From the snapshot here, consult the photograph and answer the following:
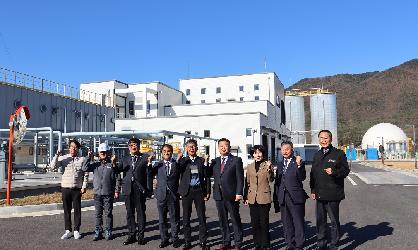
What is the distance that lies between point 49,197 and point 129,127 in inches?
1535

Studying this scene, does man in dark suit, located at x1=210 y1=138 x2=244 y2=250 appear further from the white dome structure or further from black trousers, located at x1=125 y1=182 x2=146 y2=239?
the white dome structure

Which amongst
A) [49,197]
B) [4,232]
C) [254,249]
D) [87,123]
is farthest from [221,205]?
[87,123]

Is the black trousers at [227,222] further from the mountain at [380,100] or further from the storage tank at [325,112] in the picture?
the mountain at [380,100]

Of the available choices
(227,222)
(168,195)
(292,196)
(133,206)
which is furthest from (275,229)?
(133,206)

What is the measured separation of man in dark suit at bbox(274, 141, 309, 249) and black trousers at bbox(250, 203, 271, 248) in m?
0.29

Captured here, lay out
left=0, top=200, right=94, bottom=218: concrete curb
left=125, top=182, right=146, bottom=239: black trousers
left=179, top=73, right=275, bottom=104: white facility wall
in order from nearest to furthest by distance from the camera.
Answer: left=125, top=182, right=146, bottom=239: black trousers, left=0, top=200, right=94, bottom=218: concrete curb, left=179, top=73, right=275, bottom=104: white facility wall

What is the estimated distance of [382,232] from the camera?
786 centimetres

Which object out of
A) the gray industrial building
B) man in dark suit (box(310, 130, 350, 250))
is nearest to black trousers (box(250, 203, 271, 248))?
man in dark suit (box(310, 130, 350, 250))

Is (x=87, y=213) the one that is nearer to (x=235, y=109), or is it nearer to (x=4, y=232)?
(x=4, y=232)

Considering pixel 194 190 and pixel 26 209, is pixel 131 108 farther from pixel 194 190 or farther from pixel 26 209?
pixel 194 190

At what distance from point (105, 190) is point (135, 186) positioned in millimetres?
622

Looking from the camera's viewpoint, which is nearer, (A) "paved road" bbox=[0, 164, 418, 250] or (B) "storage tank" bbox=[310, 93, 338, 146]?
(A) "paved road" bbox=[0, 164, 418, 250]

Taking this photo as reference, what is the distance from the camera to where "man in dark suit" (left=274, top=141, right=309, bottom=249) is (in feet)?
20.3

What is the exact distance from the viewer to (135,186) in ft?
23.7
